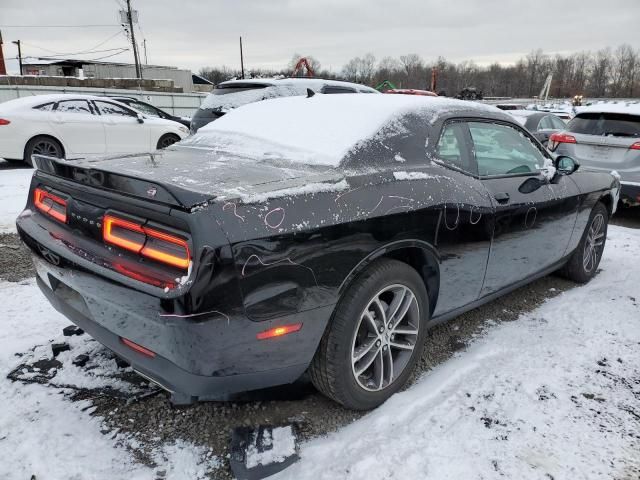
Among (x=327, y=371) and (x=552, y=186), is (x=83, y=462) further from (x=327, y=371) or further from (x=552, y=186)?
(x=552, y=186)

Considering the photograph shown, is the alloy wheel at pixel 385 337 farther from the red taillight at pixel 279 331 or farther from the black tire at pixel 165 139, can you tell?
the black tire at pixel 165 139

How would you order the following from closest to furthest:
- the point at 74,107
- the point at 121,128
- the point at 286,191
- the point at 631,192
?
the point at 286,191, the point at 631,192, the point at 74,107, the point at 121,128

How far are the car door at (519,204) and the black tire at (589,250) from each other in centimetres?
49

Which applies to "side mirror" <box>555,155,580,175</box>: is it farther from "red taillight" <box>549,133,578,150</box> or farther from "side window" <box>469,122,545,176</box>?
"red taillight" <box>549,133,578,150</box>

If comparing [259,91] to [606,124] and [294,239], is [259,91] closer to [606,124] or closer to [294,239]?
[606,124]

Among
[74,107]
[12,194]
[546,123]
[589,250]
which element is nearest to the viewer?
[589,250]

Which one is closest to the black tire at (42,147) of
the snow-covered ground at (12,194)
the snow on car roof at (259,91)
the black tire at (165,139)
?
the snow-covered ground at (12,194)

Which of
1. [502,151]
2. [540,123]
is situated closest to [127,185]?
[502,151]

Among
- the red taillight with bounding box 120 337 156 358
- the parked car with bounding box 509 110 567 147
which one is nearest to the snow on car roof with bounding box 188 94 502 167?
the red taillight with bounding box 120 337 156 358

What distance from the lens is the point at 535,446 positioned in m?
2.27

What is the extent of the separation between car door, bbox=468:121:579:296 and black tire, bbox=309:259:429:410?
0.75 m

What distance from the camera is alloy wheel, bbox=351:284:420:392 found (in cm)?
243

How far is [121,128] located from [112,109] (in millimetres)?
435

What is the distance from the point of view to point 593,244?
14.6ft
